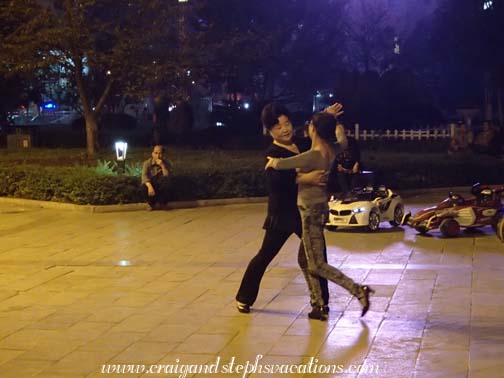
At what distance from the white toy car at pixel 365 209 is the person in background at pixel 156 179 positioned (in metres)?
3.49

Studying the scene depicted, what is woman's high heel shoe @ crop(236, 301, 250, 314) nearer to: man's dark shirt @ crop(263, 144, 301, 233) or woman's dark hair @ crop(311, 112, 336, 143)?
man's dark shirt @ crop(263, 144, 301, 233)

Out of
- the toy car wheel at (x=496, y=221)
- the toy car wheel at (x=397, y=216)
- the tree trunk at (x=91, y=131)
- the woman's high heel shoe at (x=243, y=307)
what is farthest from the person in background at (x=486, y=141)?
the woman's high heel shoe at (x=243, y=307)

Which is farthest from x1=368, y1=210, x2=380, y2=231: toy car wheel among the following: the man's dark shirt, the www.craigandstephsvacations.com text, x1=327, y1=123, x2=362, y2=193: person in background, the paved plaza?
the www.craigandstephsvacations.com text

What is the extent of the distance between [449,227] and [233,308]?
429 centimetres

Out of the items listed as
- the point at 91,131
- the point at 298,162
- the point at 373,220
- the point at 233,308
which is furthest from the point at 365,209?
the point at 91,131

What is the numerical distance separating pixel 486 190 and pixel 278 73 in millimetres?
23239

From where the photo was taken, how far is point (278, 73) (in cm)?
3359

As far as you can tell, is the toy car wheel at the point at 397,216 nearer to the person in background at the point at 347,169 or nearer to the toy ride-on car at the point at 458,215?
the toy ride-on car at the point at 458,215

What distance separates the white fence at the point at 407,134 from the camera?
26652mm

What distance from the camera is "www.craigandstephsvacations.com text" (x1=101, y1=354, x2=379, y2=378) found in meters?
5.57

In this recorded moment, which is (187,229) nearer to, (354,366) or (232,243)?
(232,243)

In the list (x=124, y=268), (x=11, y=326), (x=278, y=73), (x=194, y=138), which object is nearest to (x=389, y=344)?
(x=11, y=326)

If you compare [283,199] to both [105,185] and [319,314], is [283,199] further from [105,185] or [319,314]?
[105,185]

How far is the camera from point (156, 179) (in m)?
13.8
